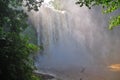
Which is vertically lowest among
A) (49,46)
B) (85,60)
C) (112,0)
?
(85,60)

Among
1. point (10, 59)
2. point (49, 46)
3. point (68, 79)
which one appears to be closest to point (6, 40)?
point (10, 59)

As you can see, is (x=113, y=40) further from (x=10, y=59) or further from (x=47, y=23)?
(x=10, y=59)

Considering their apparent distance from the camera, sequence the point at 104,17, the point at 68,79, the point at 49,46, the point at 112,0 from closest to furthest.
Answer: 1. the point at 112,0
2. the point at 68,79
3. the point at 49,46
4. the point at 104,17

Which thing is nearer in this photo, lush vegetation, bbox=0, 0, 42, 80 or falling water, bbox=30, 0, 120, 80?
lush vegetation, bbox=0, 0, 42, 80

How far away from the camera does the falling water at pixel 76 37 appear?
90.2ft

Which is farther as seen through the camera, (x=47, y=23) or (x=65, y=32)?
(x=65, y=32)

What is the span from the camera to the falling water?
27.5 metres

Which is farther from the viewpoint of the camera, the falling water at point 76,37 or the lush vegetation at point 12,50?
the falling water at point 76,37

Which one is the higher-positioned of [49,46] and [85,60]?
[49,46]

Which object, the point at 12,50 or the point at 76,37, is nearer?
the point at 12,50

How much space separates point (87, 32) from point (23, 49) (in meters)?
28.4

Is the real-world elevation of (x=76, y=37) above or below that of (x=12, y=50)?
below

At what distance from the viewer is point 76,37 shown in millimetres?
34000

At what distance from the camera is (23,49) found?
6.96m
